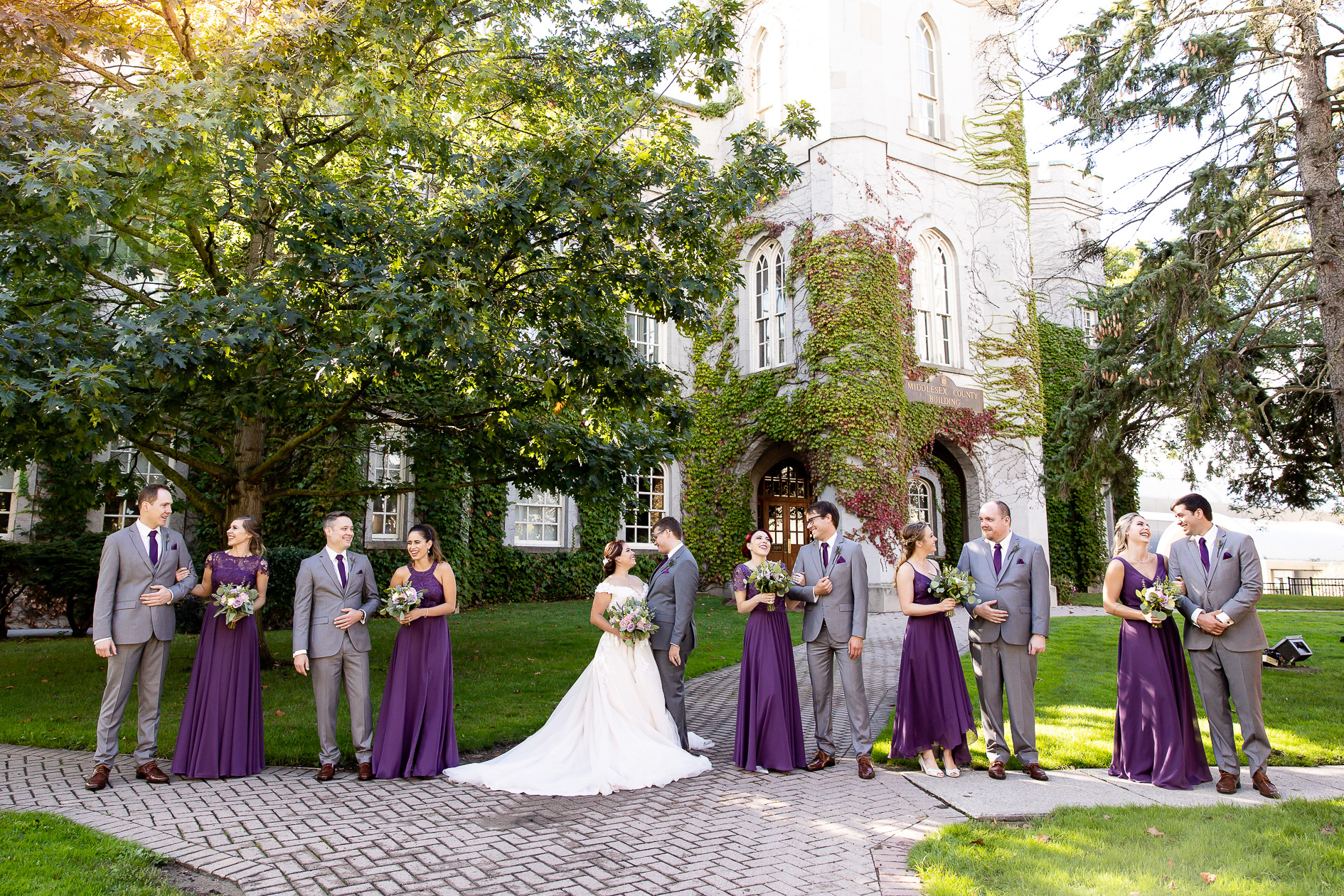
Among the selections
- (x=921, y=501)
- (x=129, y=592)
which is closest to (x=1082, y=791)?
(x=129, y=592)

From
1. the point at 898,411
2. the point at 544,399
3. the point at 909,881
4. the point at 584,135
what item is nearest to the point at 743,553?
the point at 898,411

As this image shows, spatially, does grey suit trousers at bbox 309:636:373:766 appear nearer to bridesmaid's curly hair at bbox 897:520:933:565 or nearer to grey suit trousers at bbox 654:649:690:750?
grey suit trousers at bbox 654:649:690:750

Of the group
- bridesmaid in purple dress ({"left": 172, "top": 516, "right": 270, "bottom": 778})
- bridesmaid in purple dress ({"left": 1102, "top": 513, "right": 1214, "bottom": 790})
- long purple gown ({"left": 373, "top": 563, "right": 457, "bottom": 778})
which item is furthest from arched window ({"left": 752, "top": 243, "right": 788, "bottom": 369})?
bridesmaid in purple dress ({"left": 172, "top": 516, "right": 270, "bottom": 778})

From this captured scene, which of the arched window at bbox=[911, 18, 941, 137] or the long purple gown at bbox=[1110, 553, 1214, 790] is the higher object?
the arched window at bbox=[911, 18, 941, 137]

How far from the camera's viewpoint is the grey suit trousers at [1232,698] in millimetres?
5691

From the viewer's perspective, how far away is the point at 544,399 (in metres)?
9.25

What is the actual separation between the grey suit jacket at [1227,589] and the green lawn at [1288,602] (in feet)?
47.8

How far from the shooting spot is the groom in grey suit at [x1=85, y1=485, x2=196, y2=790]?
6129mm

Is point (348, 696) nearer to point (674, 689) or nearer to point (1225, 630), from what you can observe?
point (674, 689)

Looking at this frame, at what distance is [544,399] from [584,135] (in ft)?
9.12

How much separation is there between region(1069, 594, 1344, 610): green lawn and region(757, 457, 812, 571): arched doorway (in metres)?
6.68

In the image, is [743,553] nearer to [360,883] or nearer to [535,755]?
[535,755]

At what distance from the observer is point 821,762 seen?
6590 millimetres

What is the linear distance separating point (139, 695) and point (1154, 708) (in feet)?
24.0
